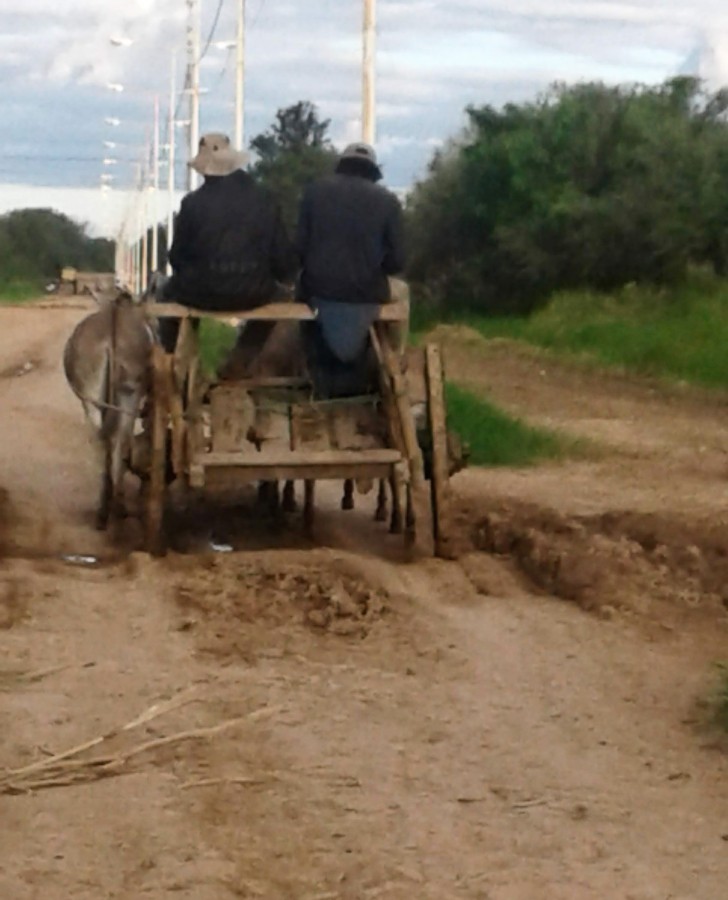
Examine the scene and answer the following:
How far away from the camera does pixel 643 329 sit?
32.6 meters

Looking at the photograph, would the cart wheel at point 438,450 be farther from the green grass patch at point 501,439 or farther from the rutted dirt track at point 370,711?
the green grass patch at point 501,439

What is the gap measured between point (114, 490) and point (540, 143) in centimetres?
3559

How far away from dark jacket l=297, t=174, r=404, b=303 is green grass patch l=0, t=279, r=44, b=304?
64.9m

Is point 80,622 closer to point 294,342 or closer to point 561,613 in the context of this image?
point 561,613

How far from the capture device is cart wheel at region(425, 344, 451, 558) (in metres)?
10.6

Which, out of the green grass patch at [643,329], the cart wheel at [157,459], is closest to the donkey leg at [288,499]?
the cart wheel at [157,459]

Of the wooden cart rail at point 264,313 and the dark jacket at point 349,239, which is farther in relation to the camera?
A: the dark jacket at point 349,239

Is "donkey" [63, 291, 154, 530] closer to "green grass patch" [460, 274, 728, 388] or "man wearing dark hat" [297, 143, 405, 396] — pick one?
"man wearing dark hat" [297, 143, 405, 396]

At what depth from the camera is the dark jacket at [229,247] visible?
1099 centimetres

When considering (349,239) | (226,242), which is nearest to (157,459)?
Result: (226,242)

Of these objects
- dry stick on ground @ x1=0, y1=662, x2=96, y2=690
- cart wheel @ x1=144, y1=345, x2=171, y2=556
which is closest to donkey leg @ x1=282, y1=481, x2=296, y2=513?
cart wheel @ x1=144, y1=345, x2=171, y2=556

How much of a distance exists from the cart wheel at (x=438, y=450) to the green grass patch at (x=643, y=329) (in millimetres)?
14617

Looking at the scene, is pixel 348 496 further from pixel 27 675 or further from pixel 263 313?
pixel 27 675

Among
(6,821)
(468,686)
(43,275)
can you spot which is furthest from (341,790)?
(43,275)
